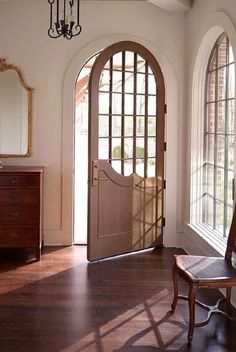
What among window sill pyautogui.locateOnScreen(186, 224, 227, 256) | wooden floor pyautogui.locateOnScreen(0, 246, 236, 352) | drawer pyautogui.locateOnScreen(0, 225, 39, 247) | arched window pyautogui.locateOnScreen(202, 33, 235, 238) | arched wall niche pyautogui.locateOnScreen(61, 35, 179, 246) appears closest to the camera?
wooden floor pyautogui.locateOnScreen(0, 246, 236, 352)

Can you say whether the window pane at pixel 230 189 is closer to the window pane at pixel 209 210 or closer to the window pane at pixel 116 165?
the window pane at pixel 209 210

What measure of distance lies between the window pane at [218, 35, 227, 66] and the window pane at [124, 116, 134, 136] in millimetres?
1189

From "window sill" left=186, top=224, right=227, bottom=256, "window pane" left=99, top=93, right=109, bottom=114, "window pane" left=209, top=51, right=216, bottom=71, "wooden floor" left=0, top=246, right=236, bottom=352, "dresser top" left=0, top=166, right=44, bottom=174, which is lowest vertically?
"wooden floor" left=0, top=246, right=236, bottom=352

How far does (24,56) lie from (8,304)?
10.5 feet

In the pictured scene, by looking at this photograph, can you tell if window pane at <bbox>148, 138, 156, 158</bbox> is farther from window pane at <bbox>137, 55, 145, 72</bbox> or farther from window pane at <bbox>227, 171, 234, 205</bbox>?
window pane at <bbox>227, 171, 234, 205</bbox>

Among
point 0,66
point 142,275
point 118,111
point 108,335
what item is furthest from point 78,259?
point 0,66

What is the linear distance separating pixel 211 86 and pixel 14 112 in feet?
7.74

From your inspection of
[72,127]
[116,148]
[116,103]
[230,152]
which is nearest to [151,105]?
[116,103]

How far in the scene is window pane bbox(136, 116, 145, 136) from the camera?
5.80 m

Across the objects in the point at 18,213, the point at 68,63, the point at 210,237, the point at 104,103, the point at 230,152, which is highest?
the point at 68,63

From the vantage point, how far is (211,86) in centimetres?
544

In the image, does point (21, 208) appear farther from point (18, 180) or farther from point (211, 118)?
point (211, 118)

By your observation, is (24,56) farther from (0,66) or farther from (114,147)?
(114,147)

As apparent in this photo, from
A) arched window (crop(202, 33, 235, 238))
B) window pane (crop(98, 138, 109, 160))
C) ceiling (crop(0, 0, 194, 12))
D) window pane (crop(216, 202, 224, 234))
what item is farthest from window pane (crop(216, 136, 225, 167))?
ceiling (crop(0, 0, 194, 12))
